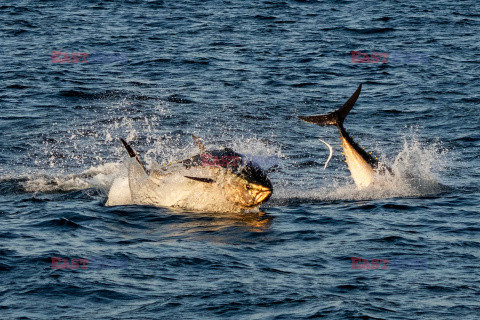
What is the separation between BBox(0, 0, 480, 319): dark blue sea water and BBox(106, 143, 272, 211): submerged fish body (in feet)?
1.39

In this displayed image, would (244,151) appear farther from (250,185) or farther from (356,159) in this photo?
(356,159)

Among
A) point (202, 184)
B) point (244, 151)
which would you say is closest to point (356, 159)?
point (244, 151)

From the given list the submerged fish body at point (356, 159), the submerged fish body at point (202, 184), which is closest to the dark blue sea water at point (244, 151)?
the submerged fish body at point (202, 184)

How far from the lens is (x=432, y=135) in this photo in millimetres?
21844

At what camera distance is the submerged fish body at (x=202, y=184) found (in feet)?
45.6

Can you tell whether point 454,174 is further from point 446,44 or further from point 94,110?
point 446,44

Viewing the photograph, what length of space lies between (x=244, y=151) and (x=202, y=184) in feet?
4.75

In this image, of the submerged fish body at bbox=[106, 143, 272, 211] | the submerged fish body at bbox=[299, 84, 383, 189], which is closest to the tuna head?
the submerged fish body at bbox=[106, 143, 272, 211]

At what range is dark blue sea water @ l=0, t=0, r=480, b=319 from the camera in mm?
10219

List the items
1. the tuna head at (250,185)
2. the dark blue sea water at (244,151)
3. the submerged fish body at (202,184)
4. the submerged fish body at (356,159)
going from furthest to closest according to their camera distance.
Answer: the submerged fish body at (356,159) → the submerged fish body at (202,184) → the tuna head at (250,185) → the dark blue sea water at (244,151)

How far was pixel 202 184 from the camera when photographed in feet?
48.2

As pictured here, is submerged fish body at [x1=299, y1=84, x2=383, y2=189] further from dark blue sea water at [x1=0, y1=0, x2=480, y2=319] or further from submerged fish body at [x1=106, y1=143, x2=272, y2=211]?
submerged fish body at [x1=106, y1=143, x2=272, y2=211]

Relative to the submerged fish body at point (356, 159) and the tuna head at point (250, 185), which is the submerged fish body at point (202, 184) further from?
the submerged fish body at point (356, 159)

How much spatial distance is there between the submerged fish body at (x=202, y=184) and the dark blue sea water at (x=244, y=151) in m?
0.42
